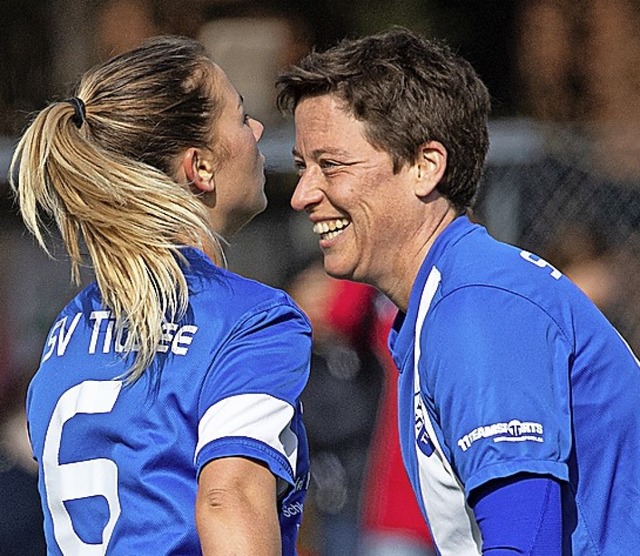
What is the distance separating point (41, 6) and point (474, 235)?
447 centimetres

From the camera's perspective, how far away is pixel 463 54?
19.6 ft

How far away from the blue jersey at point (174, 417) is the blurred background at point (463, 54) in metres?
2.64

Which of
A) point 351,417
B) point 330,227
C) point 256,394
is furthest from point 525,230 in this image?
point 256,394

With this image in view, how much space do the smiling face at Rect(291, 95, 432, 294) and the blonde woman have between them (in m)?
0.25

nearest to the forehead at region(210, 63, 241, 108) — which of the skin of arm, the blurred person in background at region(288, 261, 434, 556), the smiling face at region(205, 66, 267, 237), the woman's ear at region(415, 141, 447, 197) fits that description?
the smiling face at region(205, 66, 267, 237)

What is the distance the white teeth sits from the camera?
261cm

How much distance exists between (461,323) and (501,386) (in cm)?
11

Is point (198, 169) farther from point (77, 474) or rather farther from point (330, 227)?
point (77, 474)

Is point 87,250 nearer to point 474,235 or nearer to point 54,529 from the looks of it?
point 54,529

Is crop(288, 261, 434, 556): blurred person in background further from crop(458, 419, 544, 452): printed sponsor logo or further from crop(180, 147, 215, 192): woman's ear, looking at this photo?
crop(458, 419, 544, 452): printed sponsor logo

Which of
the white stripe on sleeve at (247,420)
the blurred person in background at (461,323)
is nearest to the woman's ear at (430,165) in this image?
the blurred person in background at (461,323)

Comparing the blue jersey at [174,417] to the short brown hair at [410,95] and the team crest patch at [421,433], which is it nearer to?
the team crest patch at [421,433]

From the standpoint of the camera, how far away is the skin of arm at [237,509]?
6.70 ft

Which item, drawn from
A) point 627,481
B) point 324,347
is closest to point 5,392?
point 324,347
